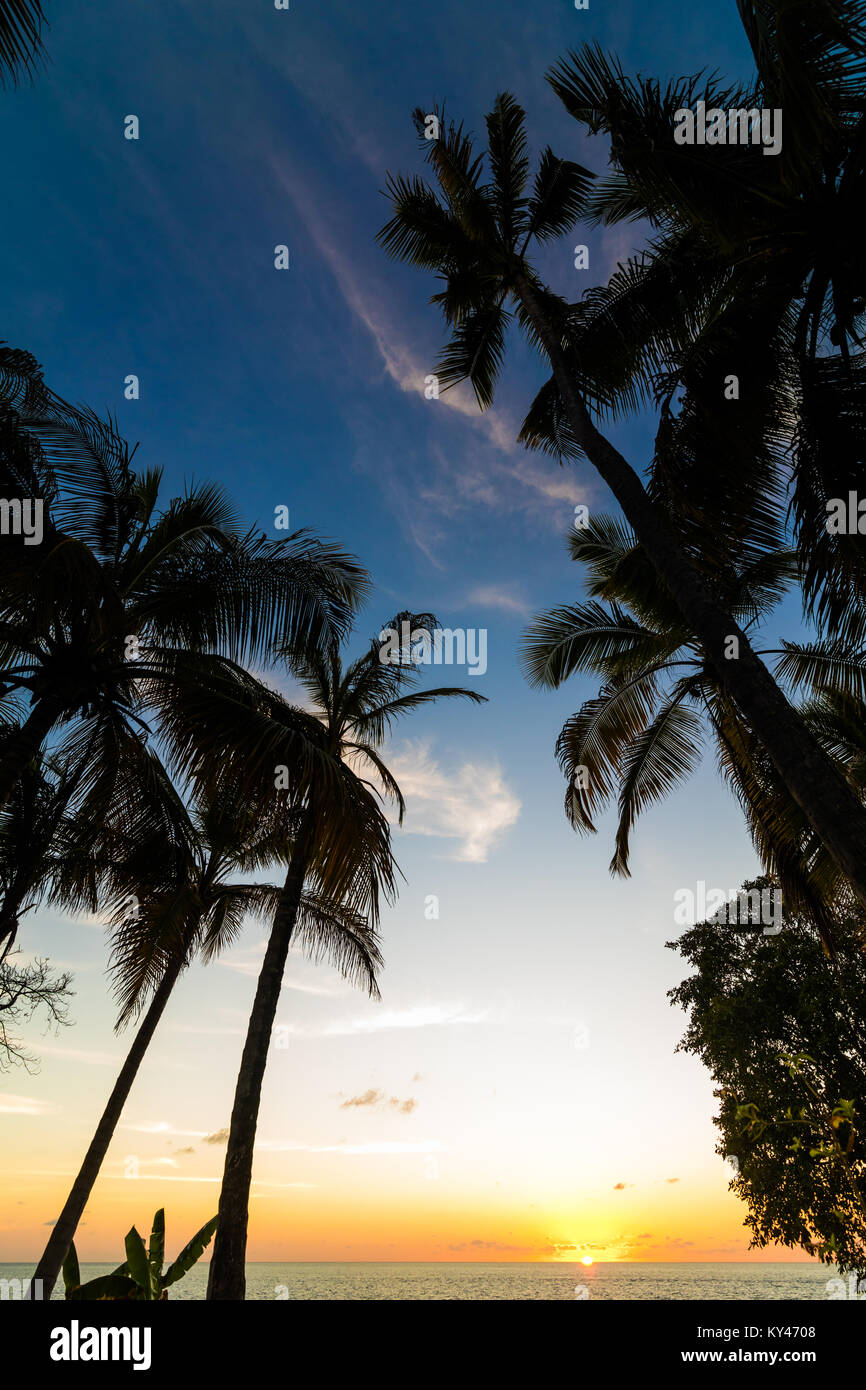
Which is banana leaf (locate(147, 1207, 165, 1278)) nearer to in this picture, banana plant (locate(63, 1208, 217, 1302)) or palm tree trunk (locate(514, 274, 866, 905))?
banana plant (locate(63, 1208, 217, 1302))

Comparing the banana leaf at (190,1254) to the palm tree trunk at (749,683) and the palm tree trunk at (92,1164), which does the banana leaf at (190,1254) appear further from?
the palm tree trunk at (749,683)

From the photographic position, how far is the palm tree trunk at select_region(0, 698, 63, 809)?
21.0 feet

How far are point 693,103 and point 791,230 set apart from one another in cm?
140

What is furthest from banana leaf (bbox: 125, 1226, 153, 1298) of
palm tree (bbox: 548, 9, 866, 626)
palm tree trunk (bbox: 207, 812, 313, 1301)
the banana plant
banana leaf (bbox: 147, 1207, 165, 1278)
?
palm tree (bbox: 548, 9, 866, 626)

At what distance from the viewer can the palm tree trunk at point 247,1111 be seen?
823 centimetres

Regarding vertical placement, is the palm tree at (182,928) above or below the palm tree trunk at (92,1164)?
above

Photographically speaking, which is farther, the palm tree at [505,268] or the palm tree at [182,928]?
the palm tree at [182,928]

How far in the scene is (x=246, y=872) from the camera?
49.8ft

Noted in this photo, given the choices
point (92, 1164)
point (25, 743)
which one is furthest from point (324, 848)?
point (92, 1164)

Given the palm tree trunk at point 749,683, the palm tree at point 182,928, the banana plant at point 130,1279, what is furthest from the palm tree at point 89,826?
the palm tree trunk at point 749,683

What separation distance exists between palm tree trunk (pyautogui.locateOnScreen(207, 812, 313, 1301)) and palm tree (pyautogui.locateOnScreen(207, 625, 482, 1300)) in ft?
0.04

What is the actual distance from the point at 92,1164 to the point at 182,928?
4481mm

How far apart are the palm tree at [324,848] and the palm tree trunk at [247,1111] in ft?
0.04
